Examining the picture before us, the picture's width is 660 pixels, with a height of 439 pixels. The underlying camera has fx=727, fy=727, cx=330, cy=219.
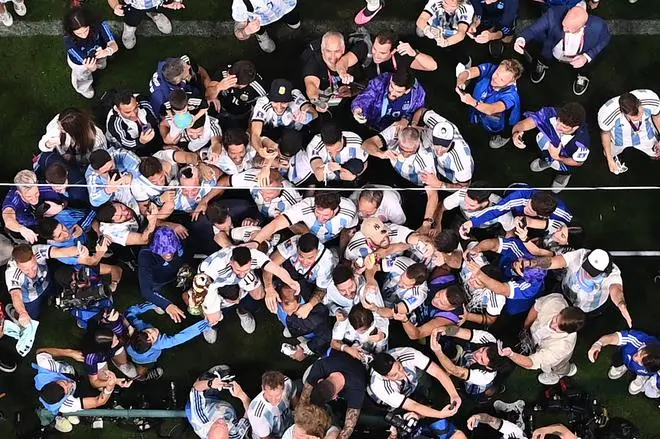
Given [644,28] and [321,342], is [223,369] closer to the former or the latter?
[321,342]

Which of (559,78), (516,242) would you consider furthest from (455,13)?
(516,242)

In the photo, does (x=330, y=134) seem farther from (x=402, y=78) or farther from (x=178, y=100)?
(x=178, y=100)

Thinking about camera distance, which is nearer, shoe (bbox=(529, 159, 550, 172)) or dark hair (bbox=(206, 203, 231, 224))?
dark hair (bbox=(206, 203, 231, 224))

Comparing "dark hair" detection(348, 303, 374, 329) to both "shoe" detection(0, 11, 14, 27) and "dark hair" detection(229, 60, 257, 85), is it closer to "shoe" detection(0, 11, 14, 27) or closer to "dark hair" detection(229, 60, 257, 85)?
"dark hair" detection(229, 60, 257, 85)

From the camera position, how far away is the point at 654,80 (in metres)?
8.36

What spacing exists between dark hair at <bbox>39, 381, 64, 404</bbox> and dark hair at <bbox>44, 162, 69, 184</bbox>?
1.87 metres

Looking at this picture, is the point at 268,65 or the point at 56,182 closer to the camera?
the point at 56,182

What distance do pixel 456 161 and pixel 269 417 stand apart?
3.00 metres

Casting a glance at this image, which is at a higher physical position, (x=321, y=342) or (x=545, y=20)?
(x=545, y=20)

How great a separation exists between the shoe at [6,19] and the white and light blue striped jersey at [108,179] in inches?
93.5

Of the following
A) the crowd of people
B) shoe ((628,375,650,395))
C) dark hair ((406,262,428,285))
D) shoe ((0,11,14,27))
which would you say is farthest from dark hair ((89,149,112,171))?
shoe ((628,375,650,395))

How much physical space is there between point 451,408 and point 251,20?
4.38 metres

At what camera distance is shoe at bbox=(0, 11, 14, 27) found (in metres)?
8.23

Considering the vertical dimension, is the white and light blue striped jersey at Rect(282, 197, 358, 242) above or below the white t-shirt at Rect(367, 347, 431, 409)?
above
